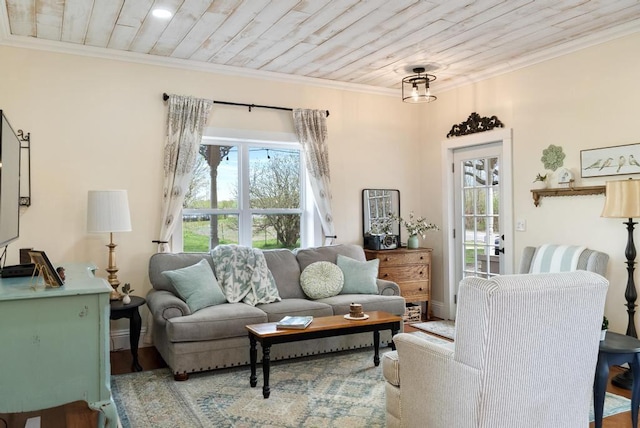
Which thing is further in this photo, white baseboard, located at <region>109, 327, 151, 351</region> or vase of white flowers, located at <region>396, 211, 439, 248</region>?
vase of white flowers, located at <region>396, 211, 439, 248</region>

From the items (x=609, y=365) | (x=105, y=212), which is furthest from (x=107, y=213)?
(x=609, y=365)

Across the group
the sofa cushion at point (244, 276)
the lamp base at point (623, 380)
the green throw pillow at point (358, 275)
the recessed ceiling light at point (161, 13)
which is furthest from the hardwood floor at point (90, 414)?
the recessed ceiling light at point (161, 13)

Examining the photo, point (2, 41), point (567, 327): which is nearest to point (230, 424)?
point (567, 327)

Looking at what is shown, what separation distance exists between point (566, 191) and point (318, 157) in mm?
2454

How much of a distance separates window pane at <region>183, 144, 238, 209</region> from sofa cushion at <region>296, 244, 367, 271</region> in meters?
0.90

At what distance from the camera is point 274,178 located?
547 cm

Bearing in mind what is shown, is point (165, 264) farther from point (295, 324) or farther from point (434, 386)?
point (434, 386)

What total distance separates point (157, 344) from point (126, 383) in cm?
61

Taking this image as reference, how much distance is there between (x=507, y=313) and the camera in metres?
2.02

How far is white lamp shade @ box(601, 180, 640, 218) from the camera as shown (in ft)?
11.6

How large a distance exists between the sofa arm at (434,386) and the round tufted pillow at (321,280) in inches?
82.9

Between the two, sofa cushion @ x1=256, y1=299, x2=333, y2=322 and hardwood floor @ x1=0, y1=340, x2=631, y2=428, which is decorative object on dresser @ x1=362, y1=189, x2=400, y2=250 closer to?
sofa cushion @ x1=256, y1=299, x2=333, y2=322

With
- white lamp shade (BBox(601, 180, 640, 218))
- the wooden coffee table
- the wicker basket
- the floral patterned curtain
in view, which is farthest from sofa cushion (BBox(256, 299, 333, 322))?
white lamp shade (BBox(601, 180, 640, 218))

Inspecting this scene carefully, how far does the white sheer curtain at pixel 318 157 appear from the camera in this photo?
213 inches
